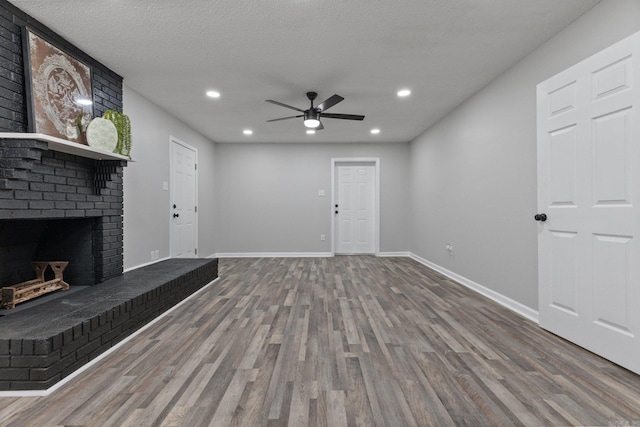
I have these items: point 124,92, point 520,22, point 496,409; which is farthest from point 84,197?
point 520,22

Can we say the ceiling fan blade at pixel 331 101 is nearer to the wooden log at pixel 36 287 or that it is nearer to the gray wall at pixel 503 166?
the gray wall at pixel 503 166

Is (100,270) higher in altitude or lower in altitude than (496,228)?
lower

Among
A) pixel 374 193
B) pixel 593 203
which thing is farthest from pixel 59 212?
pixel 374 193

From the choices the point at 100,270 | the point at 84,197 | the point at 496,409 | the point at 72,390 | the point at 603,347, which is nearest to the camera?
the point at 496,409

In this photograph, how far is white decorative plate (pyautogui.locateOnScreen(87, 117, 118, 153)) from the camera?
2.60 metres

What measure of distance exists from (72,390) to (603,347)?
3.23 meters

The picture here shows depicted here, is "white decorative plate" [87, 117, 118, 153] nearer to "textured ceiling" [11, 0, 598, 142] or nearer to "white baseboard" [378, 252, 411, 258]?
"textured ceiling" [11, 0, 598, 142]

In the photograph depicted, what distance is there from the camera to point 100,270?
9.54 feet

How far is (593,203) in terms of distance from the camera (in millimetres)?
2068

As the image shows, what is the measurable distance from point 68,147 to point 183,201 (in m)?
2.58

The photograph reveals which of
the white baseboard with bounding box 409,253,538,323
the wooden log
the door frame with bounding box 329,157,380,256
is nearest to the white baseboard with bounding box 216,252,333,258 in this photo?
the door frame with bounding box 329,157,380,256

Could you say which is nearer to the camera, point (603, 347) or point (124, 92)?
point (603, 347)

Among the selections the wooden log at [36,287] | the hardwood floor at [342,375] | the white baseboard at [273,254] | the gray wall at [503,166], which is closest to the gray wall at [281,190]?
the white baseboard at [273,254]

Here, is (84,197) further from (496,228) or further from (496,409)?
(496,228)
